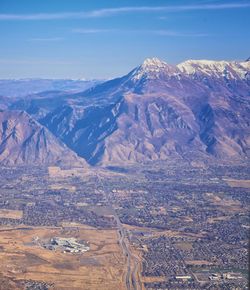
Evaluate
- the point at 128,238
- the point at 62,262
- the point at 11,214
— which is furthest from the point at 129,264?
the point at 11,214

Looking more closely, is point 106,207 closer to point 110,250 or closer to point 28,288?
point 110,250

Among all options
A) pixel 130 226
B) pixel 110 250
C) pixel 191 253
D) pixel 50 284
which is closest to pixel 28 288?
pixel 50 284

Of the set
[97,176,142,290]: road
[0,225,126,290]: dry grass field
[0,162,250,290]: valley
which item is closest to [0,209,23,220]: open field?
[0,162,250,290]: valley

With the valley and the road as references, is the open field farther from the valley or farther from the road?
the road

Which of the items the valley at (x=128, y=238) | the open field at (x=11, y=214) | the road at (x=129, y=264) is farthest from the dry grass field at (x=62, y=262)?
the open field at (x=11, y=214)

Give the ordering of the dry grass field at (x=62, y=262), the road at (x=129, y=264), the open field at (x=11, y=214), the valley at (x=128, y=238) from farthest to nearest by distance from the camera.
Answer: the open field at (x=11, y=214) < the valley at (x=128, y=238) < the dry grass field at (x=62, y=262) < the road at (x=129, y=264)

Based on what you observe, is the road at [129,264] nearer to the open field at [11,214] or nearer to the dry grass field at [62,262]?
the dry grass field at [62,262]

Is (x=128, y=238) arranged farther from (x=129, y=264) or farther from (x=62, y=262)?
(x=62, y=262)

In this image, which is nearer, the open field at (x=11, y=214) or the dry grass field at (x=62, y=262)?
the dry grass field at (x=62, y=262)
